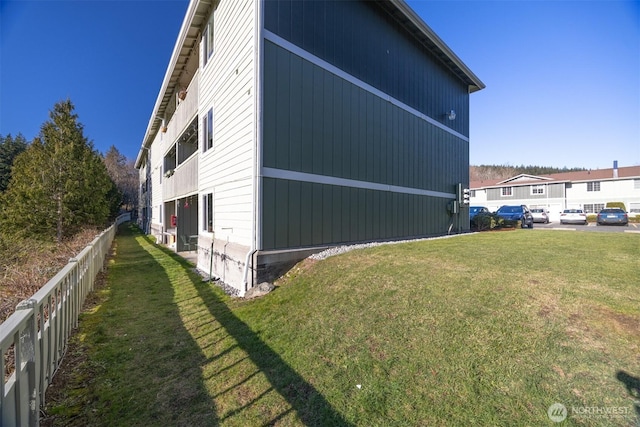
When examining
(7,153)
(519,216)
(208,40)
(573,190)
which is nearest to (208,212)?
(208,40)

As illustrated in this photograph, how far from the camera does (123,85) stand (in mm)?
39250

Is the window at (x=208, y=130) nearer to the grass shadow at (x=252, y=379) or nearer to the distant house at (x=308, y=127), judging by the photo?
the distant house at (x=308, y=127)

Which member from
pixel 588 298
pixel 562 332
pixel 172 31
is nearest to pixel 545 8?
pixel 588 298

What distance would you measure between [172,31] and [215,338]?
30.8m

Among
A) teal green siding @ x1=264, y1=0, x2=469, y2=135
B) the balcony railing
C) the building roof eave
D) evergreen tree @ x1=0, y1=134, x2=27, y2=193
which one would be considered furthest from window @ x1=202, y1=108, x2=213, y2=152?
evergreen tree @ x1=0, y1=134, x2=27, y2=193

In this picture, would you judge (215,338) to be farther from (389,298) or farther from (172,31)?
(172,31)

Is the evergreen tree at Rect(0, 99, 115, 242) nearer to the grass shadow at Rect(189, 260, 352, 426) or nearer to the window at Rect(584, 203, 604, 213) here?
the grass shadow at Rect(189, 260, 352, 426)

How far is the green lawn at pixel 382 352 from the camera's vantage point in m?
2.41

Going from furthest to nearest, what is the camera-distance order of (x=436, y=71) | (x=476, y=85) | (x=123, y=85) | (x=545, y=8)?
(x=123, y=85) → (x=476, y=85) → (x=436, y=71) → (x=545, y=8)

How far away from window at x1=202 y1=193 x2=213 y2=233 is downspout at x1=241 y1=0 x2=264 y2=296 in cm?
363

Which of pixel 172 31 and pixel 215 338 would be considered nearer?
pixel 215 338

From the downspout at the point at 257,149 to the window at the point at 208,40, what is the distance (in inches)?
160

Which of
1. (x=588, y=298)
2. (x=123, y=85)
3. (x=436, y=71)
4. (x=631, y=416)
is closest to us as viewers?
(x=631, y=416)

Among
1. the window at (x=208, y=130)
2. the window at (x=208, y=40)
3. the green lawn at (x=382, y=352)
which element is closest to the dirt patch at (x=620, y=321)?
the green lawn at (x=382, y=352)
